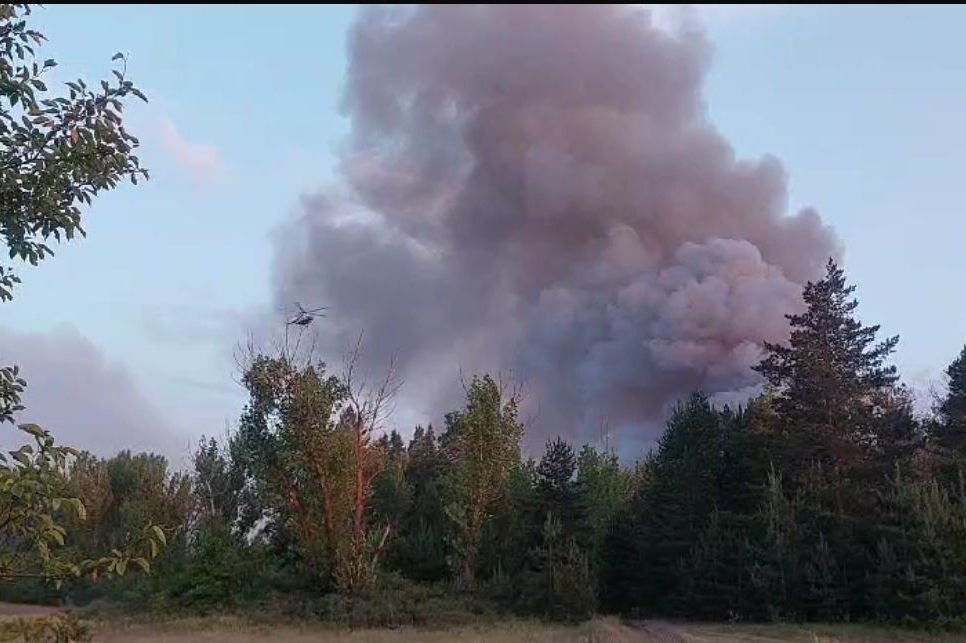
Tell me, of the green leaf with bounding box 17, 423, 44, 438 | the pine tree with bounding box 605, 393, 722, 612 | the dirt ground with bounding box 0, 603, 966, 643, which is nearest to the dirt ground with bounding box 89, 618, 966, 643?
the dirt ground with bounding box 0, 603, 966, 643

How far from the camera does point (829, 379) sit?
1513 inches

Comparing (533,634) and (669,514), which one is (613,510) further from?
(533,634)

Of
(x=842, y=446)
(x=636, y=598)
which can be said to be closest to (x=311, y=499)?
(x=636, y=598)

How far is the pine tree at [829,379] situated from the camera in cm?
3728

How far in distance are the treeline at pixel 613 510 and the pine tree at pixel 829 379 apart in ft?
0.26

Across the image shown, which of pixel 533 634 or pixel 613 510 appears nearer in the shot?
pixel 533 634

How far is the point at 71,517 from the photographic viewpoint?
351 cm

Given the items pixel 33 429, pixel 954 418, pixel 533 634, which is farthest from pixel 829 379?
pixel 33 429

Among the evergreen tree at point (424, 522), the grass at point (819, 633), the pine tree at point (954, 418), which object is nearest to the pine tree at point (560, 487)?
the evergreen tree at point (424, 522)

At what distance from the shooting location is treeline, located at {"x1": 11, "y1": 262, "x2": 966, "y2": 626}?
32.7 meters

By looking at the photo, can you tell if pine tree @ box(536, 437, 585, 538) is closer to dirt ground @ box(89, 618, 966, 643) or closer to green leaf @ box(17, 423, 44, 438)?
dirt ground @ box(89, 618, 966, 643)

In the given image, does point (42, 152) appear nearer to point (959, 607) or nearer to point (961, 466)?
point (959, 607)

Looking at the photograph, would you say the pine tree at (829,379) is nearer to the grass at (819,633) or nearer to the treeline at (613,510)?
the treeline at (613,510)

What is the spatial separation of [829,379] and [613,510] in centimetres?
1046
